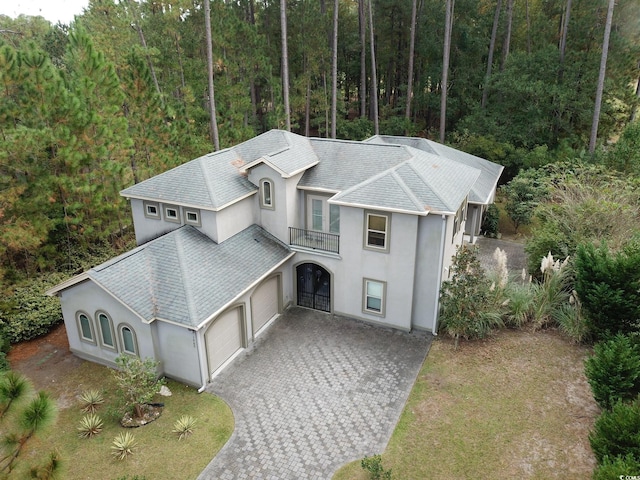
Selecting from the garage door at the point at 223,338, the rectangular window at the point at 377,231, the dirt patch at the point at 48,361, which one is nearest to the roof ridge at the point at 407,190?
the rectangular window at the point at 377,231

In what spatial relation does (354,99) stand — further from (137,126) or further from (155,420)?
(155,420)

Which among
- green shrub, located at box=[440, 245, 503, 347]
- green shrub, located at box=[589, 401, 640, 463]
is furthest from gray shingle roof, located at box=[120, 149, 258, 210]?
green shrub, located at box=[589, 401, 640, 463]

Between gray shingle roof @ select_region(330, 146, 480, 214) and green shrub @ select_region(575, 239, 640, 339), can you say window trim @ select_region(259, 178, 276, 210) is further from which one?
green shrub @ select_region(575, 239, 640, 339)

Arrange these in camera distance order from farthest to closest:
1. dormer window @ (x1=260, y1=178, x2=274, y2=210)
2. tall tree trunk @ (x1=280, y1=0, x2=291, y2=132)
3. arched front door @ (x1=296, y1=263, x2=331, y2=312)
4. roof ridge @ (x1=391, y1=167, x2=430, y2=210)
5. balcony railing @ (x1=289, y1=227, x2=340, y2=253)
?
tall tree trunk @ (x1=280, y1=0, x2=291, y2=132)
arched front door @ (x1=296, y1=263, x2=331, y2=312)
dormer window @ (x1=260, y1=178, x2=274, y2=210)
balcony railing @ (x1=289, y1=227, x2=340, y2=253)
roof ridge @ (x1=391, y1=167, x2=430, y2=210)

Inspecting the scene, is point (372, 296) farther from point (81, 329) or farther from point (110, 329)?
point (81, 329)

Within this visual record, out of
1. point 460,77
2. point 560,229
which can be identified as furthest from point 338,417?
point 460,77
